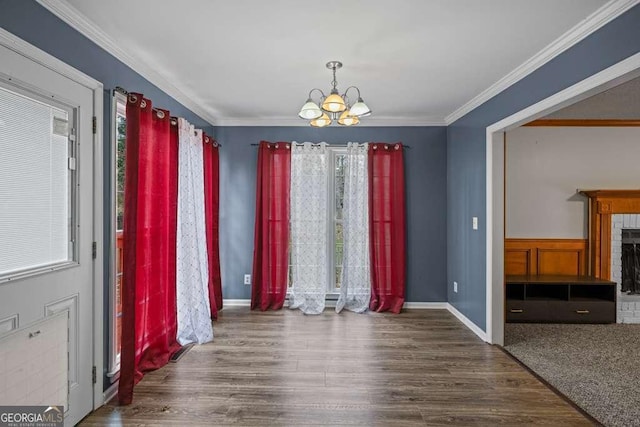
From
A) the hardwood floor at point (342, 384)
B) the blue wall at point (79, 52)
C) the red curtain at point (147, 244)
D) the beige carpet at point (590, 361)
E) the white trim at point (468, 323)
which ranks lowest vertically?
→ the beige carpet at point (590, 361)

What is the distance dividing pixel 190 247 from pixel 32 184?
1.83 metres

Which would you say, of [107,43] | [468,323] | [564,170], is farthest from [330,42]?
[564,170]

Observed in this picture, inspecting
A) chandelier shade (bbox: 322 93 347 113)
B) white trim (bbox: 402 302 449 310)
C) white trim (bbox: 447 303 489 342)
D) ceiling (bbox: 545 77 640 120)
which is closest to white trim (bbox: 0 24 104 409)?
chandelier shade (bbox: 322 93 347 113)

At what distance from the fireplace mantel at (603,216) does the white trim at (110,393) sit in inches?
209

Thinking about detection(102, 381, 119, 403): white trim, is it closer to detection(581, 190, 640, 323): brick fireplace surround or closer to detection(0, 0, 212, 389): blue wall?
detection(0, 0, 212, 389): blue wall

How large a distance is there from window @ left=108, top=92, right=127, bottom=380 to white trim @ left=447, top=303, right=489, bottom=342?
3275 mm

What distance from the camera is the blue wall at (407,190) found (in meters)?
4.87

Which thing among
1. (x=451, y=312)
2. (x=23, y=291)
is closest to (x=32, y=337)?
(x=23, y=291)

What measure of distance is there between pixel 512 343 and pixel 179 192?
3.55 meters

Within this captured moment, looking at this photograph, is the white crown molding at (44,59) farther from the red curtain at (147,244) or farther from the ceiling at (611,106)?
the ceiling at (611,106)

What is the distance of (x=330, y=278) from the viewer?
4938mm

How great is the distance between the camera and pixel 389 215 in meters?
4.78

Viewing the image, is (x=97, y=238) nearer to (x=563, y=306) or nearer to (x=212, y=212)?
(x=212, y=212)

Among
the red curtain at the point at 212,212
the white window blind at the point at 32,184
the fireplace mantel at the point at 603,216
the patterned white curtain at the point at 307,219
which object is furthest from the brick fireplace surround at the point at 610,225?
the white window blind at the point at 32,184
